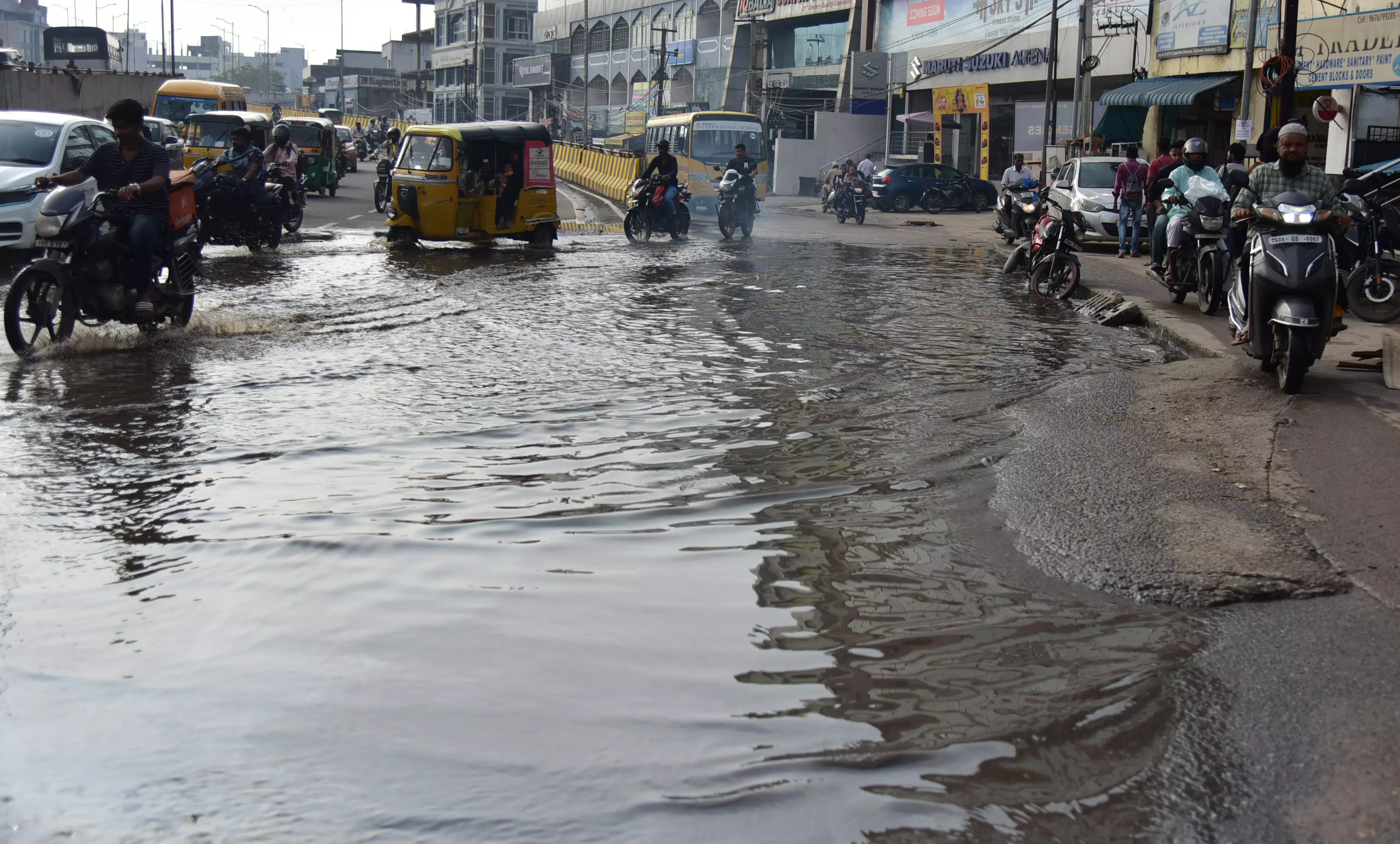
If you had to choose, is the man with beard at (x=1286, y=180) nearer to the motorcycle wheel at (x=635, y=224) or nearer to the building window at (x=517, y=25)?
the motorcycle wheel at (x=635, y=224)

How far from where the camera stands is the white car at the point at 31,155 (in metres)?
13.0

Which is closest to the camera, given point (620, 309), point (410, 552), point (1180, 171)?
point (410, 552)

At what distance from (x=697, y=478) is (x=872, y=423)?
155cm

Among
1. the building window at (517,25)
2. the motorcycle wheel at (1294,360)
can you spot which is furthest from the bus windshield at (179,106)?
the building window at (517,25)

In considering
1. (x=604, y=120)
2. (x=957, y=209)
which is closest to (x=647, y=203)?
(x=957, y=209)

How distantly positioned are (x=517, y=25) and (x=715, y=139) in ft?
251

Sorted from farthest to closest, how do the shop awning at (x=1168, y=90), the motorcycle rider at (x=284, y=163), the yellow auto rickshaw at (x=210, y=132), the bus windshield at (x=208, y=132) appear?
the shop awning at (x=1168, y=90) → the bus windshield at (x=208, y=132) → the yellow auto rickshaw at (x=210, y=132) → the motorcycle rider at (x=284, y=163)

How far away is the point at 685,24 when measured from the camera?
233 feet

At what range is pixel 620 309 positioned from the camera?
11.8 metres

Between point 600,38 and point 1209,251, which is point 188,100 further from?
point 600,38

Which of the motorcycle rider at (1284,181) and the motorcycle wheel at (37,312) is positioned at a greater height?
the motorcycle rider at (1284,181)

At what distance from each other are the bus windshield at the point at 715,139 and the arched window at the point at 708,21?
3643cm

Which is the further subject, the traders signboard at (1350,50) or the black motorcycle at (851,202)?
the black motorcycle at (851,202)

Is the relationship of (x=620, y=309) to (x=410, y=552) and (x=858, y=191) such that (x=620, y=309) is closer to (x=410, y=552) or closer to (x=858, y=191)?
(x=410, y=552)
